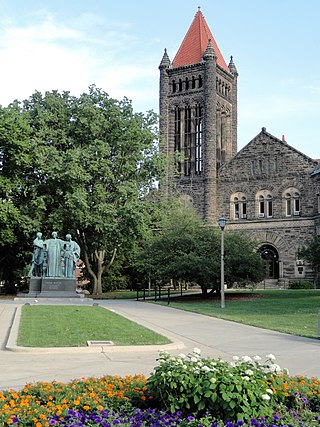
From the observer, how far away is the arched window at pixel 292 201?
54.1 m

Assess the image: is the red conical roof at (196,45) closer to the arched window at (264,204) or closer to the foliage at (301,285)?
the arched window at (264,204)

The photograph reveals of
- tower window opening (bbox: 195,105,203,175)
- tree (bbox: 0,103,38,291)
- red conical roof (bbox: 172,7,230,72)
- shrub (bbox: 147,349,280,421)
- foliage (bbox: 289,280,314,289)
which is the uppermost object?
red conical roof (bbox: 172,7,230,72)

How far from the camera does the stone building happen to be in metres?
53.7

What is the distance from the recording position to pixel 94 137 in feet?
124

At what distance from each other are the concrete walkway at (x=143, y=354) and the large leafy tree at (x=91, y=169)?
58.1 ft

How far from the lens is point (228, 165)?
58.5 m

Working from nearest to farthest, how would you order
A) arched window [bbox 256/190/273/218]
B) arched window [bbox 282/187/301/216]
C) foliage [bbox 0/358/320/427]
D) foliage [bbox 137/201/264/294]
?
foliage [bbox 0/358/320/427] < foliage [bbox 137/201/264/294] < arched window [bbox 282/187/301/216] < arched window [bbox 256/190/273/218]

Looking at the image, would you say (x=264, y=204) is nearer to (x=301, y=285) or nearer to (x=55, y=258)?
(x=301, y=285)

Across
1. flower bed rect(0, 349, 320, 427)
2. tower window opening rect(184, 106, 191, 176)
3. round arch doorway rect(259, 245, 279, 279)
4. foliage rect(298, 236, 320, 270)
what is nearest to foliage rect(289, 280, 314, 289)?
round arch doorway rect(259, 245, 279, 279)

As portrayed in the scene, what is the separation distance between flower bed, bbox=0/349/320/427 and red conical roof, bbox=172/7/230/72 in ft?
200

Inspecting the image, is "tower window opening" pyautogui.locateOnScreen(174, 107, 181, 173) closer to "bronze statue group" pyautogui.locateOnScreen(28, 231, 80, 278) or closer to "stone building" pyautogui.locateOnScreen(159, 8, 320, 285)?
"stone building" pyautogui.locateOnScreen(159, 8, 320, 285)

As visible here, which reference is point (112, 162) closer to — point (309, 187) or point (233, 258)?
point (233, 258)

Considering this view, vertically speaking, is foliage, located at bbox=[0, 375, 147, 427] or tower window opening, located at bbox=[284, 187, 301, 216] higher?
tower window opening, located at bbox=[284, 187, 301, 216]

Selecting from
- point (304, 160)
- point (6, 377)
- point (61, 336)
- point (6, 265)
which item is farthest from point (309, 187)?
point (6, 377)
